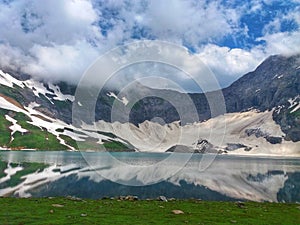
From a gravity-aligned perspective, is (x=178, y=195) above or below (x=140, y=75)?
below

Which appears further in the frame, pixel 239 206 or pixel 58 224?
pixel 239 206

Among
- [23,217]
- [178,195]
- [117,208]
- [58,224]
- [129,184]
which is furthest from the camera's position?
[129,184]

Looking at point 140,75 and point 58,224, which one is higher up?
point 140,75

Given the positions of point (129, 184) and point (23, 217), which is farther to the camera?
point (129, 184)

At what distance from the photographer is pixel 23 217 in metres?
26.8

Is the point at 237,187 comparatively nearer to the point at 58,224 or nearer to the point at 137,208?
the point at 137,208

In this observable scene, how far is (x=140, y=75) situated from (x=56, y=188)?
2570cm

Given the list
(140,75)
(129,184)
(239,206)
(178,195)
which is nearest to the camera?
(239,206)

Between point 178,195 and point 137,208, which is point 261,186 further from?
point 137,208

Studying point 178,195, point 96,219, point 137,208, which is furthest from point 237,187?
point 96,219

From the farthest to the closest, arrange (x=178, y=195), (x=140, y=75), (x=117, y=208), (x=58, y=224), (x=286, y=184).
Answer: (x=286, y=184)
(x=178, y=195)
(x=140, y=75)
(x=117, y=208)
(x=58, y=224)

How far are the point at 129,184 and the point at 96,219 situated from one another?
45.9m

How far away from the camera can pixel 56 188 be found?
6038 cm

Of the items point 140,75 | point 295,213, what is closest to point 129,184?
point 140,75
